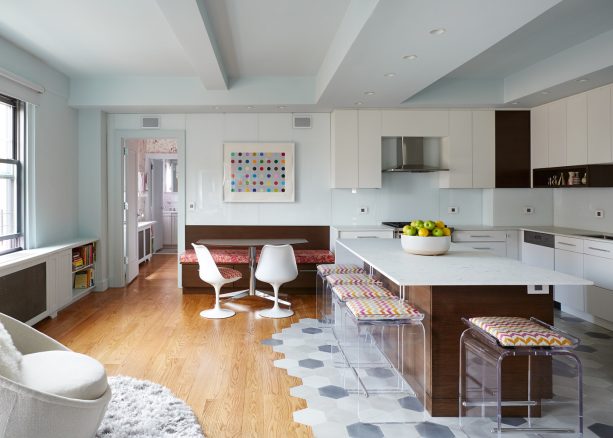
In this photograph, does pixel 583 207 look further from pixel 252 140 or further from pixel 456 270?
pixel 252 140

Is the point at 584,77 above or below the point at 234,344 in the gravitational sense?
above

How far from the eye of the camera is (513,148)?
19.6ft

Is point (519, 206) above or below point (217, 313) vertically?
above

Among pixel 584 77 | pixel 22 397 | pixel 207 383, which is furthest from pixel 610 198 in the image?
pixel 22 397

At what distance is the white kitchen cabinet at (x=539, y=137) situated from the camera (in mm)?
5602

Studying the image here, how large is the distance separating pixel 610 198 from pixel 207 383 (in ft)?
14.6

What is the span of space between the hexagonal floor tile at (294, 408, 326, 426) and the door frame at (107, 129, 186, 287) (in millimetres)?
3859

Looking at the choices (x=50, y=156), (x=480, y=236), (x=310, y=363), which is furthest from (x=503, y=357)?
(x=50, y=156)

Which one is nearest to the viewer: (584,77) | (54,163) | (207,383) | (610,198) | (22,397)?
(22,397)

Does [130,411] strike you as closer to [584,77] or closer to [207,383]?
[207,383]

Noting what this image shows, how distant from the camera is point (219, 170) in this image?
6.28 m

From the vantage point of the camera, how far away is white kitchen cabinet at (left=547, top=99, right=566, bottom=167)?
5.27m

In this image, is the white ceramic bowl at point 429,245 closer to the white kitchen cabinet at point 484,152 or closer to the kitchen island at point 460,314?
the kitchen island at point 460,314

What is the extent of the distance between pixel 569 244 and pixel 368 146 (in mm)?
2492
